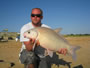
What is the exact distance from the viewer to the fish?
10.5 ft

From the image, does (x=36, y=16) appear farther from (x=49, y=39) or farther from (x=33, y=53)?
(x=49, y=39)

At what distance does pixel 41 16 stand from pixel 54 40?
1.40m

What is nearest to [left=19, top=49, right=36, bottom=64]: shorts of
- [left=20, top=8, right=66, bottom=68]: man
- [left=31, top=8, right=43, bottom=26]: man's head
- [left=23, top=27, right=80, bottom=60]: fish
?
[left=20, top=8, right=66, bottom=68]: man

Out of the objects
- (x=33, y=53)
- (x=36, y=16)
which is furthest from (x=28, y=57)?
(x=36, y=16)

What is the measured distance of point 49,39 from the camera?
127 inches

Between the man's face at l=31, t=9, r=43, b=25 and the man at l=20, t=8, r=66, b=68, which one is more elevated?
the man's face at l=31, t=9, r=43, b=25

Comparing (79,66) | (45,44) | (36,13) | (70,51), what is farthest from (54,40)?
(79,66)

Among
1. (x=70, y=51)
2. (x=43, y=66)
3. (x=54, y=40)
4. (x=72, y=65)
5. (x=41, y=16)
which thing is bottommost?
(x=72, y=65)

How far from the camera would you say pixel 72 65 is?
250 inches

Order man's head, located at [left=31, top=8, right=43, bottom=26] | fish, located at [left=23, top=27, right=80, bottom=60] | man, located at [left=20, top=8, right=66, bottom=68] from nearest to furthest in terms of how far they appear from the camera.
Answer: fish, located at [left=23, top=27, right=80, bottom=60] < man, located at [left=20, top=8, right=66, bottom=68] < man's head, located at [left=31, top=8, right=43, bottom=26]

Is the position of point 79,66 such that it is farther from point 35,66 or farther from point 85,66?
point 35,66

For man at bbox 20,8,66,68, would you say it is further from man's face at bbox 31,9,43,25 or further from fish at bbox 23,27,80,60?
fish at bbox 23,27,80,60

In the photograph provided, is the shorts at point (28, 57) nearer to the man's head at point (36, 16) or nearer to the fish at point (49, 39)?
the man's head at point (36, 16)

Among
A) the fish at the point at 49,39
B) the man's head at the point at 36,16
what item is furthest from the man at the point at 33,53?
the fish at the point at 49,39
